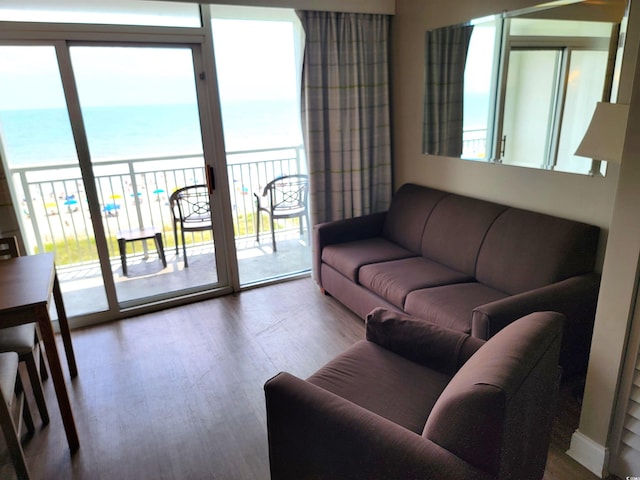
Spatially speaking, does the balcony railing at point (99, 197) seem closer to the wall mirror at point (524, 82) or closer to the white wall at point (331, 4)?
the white wall at point (331, 4)

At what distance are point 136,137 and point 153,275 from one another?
130 centimetres

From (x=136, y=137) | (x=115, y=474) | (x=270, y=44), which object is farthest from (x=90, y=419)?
(x=270, y=44)

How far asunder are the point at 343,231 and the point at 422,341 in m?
1.82

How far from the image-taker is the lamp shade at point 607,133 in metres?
1.72

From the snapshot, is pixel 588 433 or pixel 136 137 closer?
pixel 588 433

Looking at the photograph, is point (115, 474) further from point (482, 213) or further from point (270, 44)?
point (270, 44)

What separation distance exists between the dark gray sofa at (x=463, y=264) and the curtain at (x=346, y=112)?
271mm

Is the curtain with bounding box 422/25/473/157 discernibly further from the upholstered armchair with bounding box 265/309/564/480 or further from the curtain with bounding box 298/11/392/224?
the upholstered armchair with bounding box 265/309/564/480

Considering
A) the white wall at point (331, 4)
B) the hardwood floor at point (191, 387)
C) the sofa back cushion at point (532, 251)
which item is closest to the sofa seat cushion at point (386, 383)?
the hardwood floor at point (191, 387)

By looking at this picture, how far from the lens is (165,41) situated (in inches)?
119

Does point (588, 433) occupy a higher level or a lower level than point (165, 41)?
lower

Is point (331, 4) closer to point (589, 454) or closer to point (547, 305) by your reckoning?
point (547, 305)

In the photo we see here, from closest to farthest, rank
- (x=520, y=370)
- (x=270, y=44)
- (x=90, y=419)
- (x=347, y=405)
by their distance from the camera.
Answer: (x=520, y=370)
(x=347, y=405)
(x=90, y=419)
(x=270, y=44)

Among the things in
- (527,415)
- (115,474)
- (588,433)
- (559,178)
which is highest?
(559,178)
